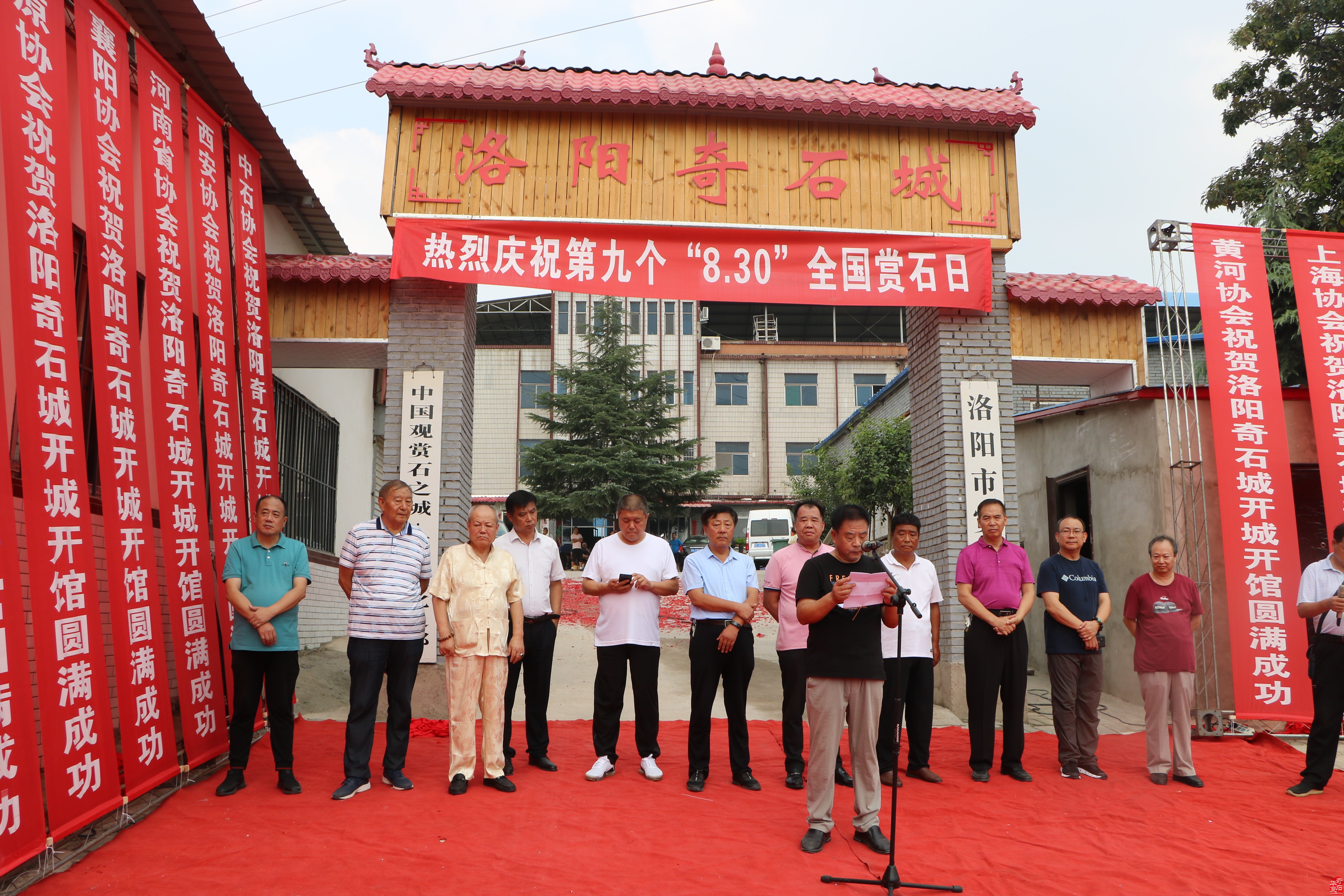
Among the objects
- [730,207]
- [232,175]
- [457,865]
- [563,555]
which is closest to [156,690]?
[457,865]

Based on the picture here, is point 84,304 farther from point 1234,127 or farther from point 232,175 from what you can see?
point 1234,127

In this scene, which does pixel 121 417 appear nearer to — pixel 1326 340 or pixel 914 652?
pixel 914 652

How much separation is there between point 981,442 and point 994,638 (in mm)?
2384

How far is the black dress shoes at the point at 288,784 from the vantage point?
500cm

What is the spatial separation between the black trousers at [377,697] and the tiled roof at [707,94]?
4.64 meters

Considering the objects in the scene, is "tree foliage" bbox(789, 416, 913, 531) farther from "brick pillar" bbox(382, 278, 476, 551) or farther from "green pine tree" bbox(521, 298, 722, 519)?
"brick pillar" bbox(382, 278, 476, 551)

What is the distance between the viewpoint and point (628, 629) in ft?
18.0

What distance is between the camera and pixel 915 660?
5.64 metres

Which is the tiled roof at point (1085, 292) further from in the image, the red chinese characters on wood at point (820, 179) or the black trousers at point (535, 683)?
the black trousers at point (535, 683)

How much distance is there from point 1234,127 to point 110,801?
1808 cm

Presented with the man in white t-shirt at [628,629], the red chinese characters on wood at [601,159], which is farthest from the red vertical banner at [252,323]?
the man in white t-shirt at [628,629]

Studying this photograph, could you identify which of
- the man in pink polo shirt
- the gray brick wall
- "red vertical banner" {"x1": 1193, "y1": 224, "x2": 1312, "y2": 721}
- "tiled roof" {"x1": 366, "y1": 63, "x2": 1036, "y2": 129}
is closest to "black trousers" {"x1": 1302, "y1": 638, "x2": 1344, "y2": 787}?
"red vertical banner" {"x1": 1193, "y1": 224, "x2": 1312, "y2": 721}

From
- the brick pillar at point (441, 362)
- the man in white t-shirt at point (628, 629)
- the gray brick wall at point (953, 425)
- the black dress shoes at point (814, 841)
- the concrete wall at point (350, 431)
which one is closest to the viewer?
the black dress shoes at point (814, 841)

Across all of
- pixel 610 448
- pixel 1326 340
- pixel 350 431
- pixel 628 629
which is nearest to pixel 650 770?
pixel 628 629
